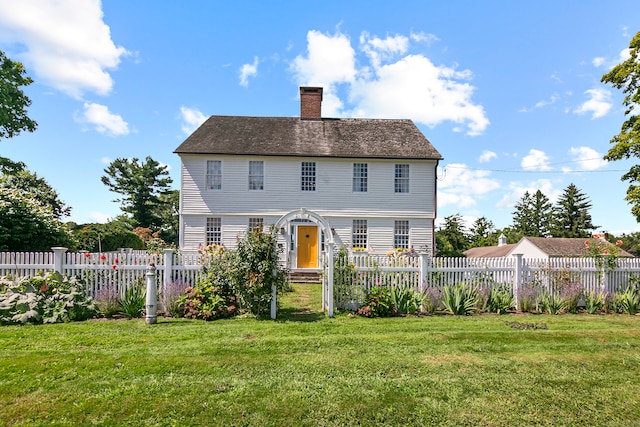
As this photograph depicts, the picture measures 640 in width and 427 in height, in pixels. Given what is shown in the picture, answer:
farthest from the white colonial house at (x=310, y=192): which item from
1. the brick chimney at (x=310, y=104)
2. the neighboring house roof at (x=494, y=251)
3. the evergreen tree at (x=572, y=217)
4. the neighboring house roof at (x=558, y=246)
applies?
the evergreen tree at (x=572, y=217)

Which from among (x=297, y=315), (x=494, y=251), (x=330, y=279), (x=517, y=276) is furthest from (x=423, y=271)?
(x=494, y=251)

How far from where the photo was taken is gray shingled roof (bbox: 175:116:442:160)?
17672 millimetres

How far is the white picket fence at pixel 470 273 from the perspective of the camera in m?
8.70

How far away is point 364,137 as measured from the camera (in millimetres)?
19047

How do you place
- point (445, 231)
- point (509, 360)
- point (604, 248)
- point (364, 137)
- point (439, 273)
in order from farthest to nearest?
point (445, 231) < point (364, 137) < point (604, 248) < point (439, 273) < point (509, 360)

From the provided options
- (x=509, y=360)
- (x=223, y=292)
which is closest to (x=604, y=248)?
(x=509, y=360)

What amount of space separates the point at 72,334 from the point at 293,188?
40.4 feet

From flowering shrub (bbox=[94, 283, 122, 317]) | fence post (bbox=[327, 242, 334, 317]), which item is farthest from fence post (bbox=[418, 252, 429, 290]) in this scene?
flowering shrub (bbox=[94, 283, 122, 317])

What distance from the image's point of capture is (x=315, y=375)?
450 cm

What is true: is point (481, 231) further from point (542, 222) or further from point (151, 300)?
point (151, 300)

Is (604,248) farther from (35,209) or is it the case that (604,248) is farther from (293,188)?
(35,209)

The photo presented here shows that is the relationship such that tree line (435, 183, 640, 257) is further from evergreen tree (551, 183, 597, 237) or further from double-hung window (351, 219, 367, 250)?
double-hung window (351, 219, 367, 250)

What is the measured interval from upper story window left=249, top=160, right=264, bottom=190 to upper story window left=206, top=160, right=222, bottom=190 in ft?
5.15

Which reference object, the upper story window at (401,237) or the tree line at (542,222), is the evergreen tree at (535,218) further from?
the upper story window at (401,237)
